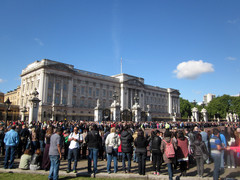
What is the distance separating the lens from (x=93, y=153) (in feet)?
26.8

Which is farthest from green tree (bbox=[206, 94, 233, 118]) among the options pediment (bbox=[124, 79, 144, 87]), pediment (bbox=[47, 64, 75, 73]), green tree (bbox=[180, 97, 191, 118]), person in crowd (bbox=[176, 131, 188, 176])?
person in crowd (bbox=[176, 131, 188, 176])

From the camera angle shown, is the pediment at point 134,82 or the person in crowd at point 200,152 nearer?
the person in crowd at point 200,152

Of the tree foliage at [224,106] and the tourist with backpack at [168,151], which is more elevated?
the tree foliage at [224,106]

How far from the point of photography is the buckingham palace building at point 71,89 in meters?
53.4

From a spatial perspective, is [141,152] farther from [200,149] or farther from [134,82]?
[134,82]

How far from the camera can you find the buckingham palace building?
53.4 metres

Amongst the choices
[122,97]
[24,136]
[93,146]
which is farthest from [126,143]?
[122,97]

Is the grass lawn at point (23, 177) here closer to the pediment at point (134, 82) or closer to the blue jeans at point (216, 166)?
the blue jeans at point (216, 166)

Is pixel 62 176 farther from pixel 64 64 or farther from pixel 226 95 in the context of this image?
pixel 226 95

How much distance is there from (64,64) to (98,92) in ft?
53.2

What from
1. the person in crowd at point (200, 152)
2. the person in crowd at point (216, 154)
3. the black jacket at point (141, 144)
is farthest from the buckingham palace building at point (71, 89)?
the person in crowd at point (216, 154)

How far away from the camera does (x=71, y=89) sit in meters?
60.3

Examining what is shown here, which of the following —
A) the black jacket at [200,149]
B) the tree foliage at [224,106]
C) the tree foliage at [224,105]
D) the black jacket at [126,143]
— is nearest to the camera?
the black jacket at [200,149]

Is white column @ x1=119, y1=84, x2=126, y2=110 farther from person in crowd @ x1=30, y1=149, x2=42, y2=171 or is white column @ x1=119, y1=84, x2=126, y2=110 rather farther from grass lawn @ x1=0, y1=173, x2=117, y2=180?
grass lawn @ x1=0, y1=173, x2=117, y2=180
